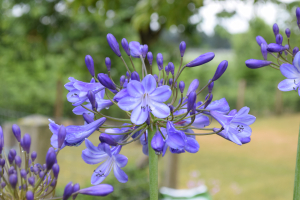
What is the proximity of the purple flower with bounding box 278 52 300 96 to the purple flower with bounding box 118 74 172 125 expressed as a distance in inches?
17.7

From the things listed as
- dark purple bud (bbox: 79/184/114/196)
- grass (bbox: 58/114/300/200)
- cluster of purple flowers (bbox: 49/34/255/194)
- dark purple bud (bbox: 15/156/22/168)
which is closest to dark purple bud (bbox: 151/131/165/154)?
cluster of purple flowers (bbox: 49/34/255/194)

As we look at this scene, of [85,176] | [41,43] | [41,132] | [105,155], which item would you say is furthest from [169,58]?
[105,155]

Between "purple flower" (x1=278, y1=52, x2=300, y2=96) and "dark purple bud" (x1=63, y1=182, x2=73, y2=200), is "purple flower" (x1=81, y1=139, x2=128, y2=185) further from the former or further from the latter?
"purple flower" (x1=278, y1=52, x2=300, y2=96)

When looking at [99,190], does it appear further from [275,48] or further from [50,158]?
[275,48]

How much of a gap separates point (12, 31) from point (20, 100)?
7.56 m

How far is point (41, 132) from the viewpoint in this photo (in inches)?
127

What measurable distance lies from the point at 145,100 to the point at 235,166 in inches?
Result: 360

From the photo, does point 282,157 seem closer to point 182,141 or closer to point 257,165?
point 257,165

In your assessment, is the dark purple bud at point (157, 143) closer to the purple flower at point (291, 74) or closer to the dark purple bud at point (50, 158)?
the dark purple bud at point (50, 158)

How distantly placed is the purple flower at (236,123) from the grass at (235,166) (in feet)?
17.6

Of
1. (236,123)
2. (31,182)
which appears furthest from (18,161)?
(236,123)

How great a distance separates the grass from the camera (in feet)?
24.0

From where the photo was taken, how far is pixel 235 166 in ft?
31.2

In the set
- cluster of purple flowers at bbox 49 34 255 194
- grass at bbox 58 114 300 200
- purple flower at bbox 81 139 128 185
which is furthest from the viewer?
grass at bbox 58 114 300 200
